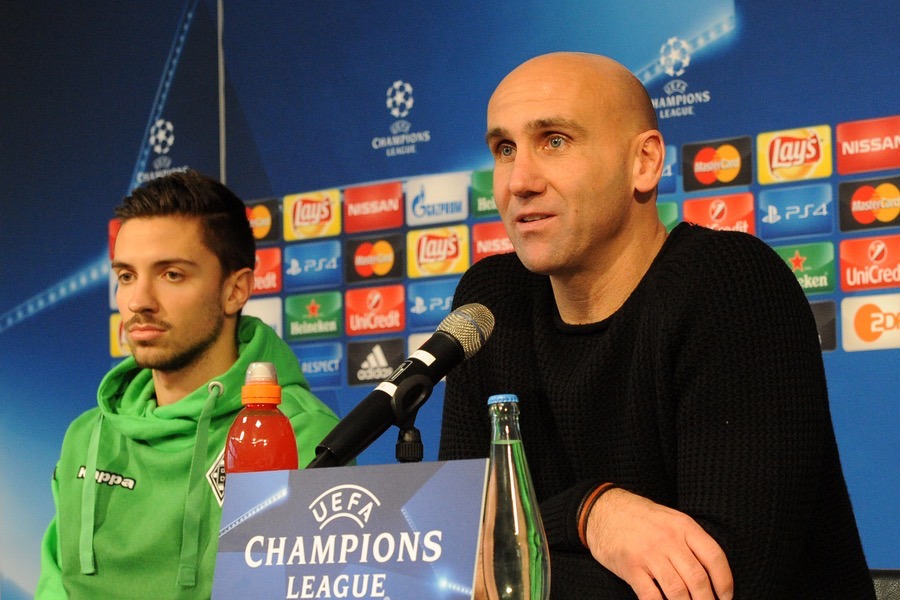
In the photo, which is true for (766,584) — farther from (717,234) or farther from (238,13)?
(238,13)

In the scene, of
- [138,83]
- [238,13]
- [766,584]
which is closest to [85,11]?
[138,83]

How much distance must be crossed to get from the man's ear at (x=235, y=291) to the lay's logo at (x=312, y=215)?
916mm

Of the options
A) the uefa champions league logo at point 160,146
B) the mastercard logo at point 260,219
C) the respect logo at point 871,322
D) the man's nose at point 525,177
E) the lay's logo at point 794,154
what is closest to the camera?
the man's nose at point 525,177

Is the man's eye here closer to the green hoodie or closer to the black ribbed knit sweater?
the black ribbed knit sweater

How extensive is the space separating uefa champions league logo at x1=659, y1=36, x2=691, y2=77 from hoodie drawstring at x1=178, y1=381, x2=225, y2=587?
4.40 ft

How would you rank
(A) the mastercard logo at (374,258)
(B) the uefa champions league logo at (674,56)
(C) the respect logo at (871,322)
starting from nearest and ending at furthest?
(C) the respect logo at (871,322) < (B) the uefa champions league logo at (674,56) < (A) the mastercard logo at (374,258)

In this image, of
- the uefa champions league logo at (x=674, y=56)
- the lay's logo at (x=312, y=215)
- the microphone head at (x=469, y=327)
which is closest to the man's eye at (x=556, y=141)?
the microphone head at (x=469, y=327)

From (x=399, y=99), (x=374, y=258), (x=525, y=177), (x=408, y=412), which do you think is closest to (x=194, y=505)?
(x=525, y=177)

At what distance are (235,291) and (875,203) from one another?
1331 mm

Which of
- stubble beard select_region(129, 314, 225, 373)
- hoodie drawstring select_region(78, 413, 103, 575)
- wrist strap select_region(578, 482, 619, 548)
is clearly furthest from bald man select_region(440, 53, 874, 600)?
hoodie drawstring select_region(78, 413, 103, 575)

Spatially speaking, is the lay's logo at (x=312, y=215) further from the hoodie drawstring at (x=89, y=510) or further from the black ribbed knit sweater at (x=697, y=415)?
the black ribbed knit sweater at (x=697, y=415)

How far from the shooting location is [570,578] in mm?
1191

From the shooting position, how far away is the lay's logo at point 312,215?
3100 millimetres

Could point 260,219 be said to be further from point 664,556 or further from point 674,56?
point 664,556
